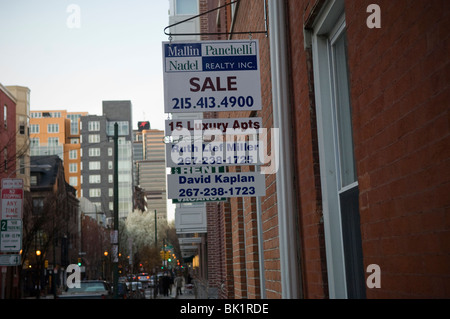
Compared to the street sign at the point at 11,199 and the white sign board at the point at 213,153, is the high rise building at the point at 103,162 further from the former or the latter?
the white sign board at the point at 213,153

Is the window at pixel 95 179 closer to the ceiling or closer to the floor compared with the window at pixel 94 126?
closer to the floor

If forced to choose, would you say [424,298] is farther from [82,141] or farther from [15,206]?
[82,141]

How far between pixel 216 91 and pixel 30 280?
61.7m

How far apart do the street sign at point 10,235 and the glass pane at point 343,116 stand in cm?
1467

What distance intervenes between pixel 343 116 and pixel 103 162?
139m

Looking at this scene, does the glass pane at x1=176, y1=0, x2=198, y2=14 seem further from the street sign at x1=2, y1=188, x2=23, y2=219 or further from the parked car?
the parked car

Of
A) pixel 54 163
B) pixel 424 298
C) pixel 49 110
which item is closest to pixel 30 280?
pixel 54 163

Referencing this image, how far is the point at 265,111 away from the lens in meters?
6.95

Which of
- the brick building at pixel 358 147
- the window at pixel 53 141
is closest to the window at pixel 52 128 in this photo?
the window at pixel 53 141

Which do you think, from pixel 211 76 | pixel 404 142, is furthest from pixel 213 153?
pixel 404 142

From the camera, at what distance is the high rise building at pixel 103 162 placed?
138m

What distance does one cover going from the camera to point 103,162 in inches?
5536

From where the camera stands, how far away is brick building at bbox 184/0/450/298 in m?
2.48

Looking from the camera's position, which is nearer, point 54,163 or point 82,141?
point 54,163
